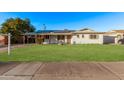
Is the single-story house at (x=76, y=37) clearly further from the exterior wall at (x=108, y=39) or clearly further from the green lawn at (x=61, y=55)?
the green lawn at (x=61, y=55)

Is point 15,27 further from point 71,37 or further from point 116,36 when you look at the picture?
point 116,36

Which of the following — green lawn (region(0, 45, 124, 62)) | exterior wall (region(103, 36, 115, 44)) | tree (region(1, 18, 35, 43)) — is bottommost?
green lawn (region(0, 45, 124, 62))

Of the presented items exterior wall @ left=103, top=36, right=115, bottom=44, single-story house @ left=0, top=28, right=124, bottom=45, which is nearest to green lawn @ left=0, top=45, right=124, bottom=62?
single-story house @ left=0, top=28, right=124, bottom=45

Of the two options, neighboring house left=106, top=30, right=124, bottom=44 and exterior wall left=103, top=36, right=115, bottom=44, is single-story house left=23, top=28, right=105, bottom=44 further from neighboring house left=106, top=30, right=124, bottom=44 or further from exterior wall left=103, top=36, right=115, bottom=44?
neighboring house left=106, top=30, right=124, bottom=44

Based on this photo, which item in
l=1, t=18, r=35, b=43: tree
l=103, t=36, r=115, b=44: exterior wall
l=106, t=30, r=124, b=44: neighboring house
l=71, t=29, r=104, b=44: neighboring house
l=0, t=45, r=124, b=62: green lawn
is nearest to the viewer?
l=0, t=45, r=124, b=62: green lawn

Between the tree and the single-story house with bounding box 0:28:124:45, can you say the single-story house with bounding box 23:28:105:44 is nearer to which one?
the single-story house with bounding box 0:28:124:45

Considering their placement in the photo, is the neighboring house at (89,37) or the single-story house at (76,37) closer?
the neighboring house at (89,37)

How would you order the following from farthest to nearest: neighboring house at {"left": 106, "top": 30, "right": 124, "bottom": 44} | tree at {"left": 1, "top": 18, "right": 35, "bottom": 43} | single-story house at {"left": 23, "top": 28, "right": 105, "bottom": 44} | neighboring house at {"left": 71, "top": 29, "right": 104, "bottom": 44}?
tree at {"left": 1, "top": 18, "right": 35, "bottom": 43} → neighboring house at {"left": 106, "top": 30, "right": 124, "bottom": 44} → single-story house at {"left": 23, "top": 28, "right": 105, "bottom": 44} → neighboring house at {"left": 71, "top": 29, "right": 104, "bottom": 44}

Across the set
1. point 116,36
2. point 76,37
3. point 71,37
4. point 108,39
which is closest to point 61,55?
point 76,37

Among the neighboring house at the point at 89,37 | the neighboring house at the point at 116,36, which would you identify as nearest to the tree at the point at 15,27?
the neighboring house at the point at 89,37

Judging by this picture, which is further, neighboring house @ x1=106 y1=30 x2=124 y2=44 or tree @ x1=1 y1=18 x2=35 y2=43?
tree @ x1=1 y1=18 x2=35 y2=43

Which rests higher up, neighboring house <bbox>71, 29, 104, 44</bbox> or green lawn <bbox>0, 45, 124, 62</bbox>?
neighboring house <bbox>71, 29, 104, 44</bbox>
